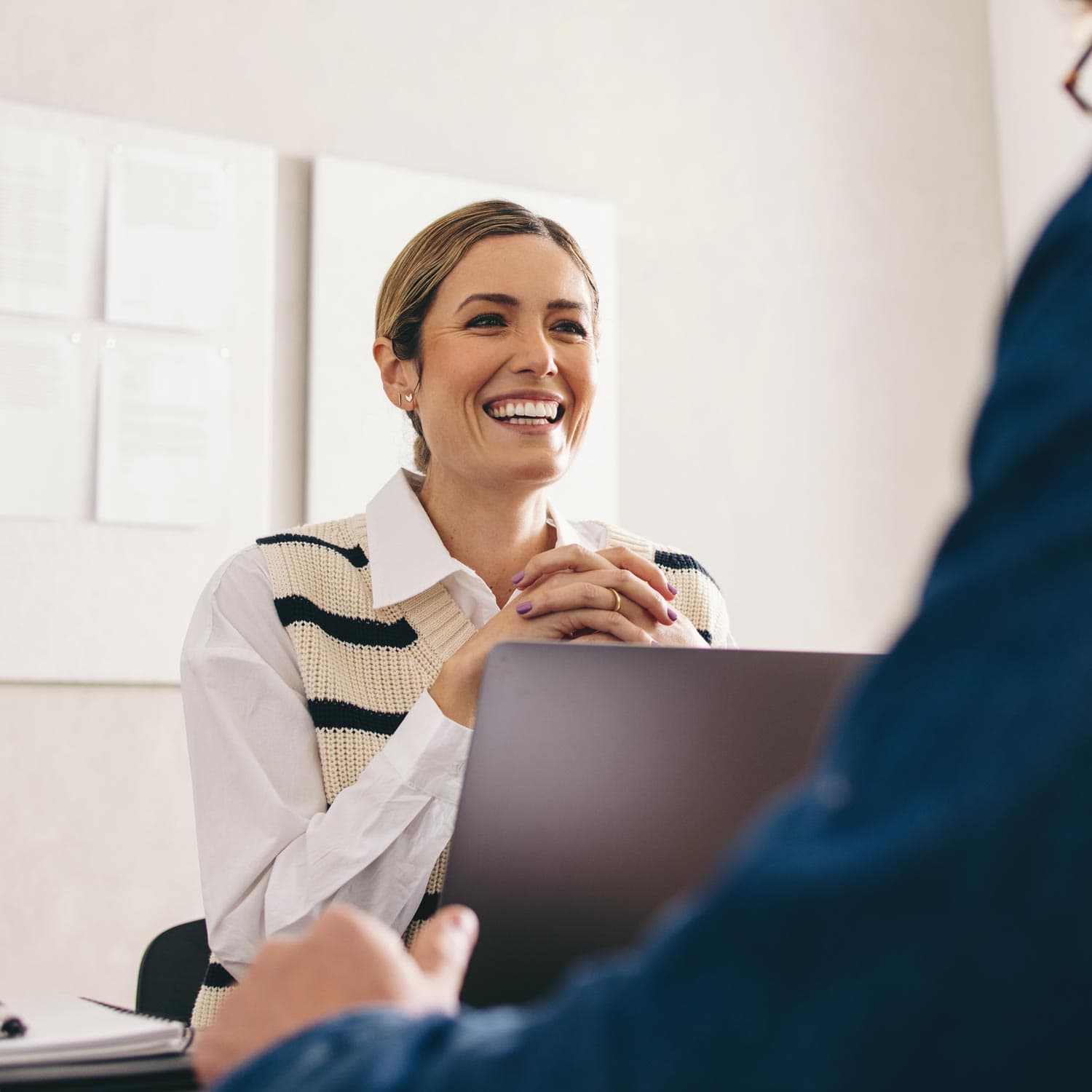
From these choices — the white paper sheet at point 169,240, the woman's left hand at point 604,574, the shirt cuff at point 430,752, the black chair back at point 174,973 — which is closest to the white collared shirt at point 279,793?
the shirt cuff at point 430,752

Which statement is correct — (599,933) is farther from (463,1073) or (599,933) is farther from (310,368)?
(310,368)

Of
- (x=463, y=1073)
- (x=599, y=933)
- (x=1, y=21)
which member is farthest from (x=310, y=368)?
(x=463, y=1073)

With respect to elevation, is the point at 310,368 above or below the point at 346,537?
above

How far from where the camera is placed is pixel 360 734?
4.50 ft

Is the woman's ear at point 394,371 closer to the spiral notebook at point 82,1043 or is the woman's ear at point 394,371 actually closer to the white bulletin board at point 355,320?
the white bulletin board at point 355,320

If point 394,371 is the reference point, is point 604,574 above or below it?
below

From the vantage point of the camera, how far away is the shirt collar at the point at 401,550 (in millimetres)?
1481

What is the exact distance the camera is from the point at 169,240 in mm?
2379

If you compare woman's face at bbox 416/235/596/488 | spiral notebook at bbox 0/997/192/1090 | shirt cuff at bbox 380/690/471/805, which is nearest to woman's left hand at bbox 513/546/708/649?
shirt cuff at bbox 380/690/471/805

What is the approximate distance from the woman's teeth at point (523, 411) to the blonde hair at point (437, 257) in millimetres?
129

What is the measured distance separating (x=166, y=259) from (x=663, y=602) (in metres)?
1.50

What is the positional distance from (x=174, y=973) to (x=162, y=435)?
109cm

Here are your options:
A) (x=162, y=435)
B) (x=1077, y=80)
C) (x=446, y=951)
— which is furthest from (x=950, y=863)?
(x=162, y=435)

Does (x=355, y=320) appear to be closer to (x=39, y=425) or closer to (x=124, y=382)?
(x=124, y=382)
